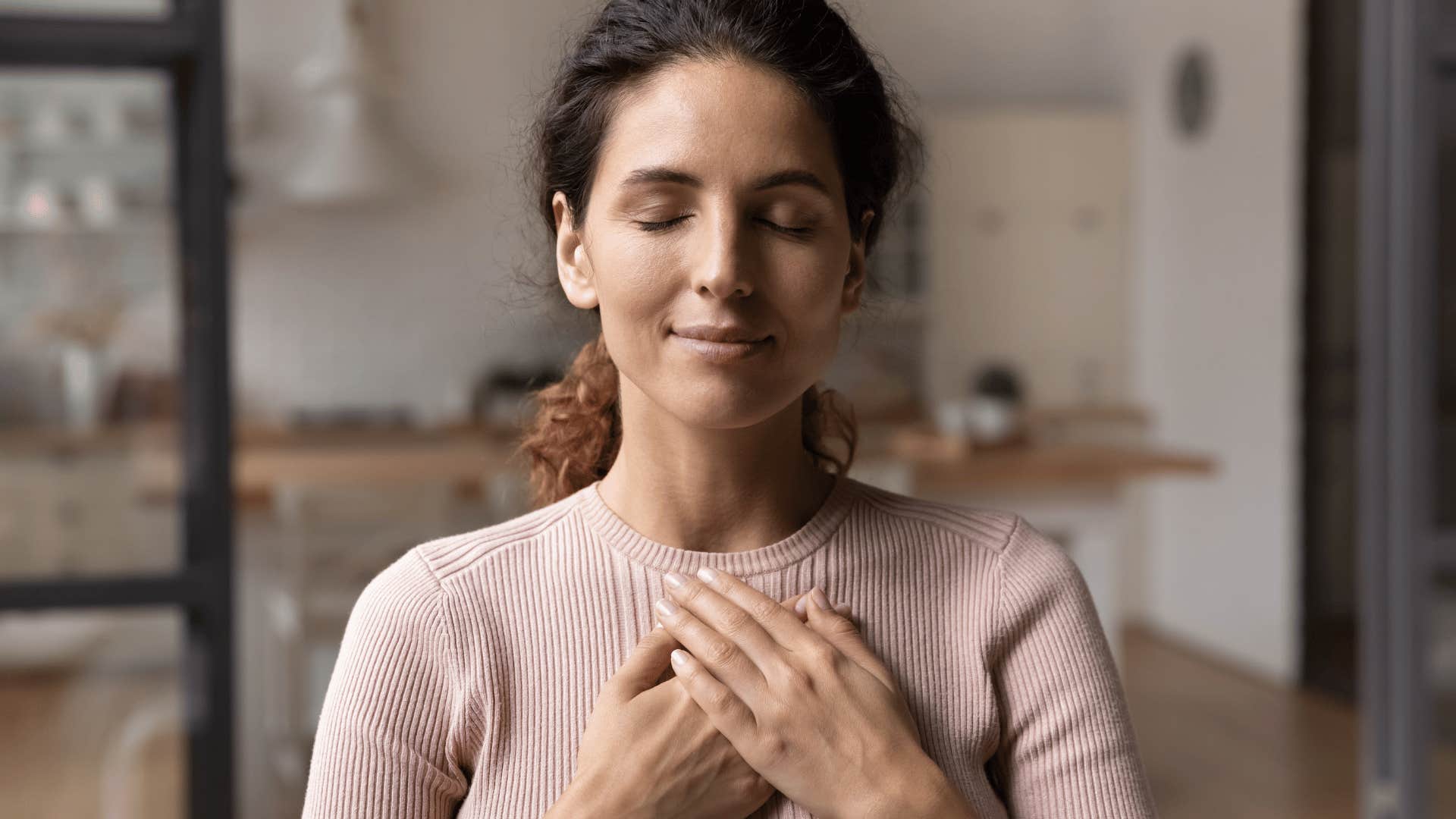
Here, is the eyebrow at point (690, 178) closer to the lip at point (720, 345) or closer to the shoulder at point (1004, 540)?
the lip at point (720, 345)

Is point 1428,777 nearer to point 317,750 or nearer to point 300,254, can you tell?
point 317,750

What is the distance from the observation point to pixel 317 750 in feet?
2.90

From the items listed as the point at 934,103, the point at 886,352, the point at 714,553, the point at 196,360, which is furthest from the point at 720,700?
the point at 934,103

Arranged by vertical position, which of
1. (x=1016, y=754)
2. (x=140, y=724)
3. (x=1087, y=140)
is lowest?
(x=140, y=724)

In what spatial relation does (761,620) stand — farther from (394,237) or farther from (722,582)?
(394,237)

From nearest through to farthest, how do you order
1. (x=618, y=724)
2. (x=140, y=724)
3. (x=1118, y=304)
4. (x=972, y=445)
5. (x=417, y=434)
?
(x=618, y=724) < (x=140, y=724) < (x=972, y=445) < (x=417, y=434) < (x=1118, y=304)

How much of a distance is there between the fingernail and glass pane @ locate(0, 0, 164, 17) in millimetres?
1325

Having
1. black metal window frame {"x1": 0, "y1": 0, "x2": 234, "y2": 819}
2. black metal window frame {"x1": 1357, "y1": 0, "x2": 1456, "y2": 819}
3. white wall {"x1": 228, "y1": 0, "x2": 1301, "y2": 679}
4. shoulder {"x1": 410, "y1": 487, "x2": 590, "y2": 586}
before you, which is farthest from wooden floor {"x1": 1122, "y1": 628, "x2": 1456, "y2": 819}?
shoulder {"x1": 410, "y1": 487, "x2": 590, "y2": 586}

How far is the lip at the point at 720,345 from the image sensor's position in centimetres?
84

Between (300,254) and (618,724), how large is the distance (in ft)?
17.7

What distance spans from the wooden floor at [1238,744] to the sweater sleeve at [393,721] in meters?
3.05

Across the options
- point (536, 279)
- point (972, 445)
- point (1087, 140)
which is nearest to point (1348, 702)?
point (972, 445)

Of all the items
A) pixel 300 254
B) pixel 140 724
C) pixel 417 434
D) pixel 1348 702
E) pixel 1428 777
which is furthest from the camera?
pixel 300 254

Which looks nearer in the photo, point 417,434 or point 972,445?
point 972,445
